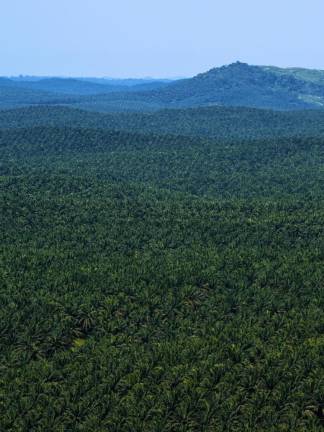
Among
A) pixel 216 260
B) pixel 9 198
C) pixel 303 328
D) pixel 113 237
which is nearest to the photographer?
pixel 303 328

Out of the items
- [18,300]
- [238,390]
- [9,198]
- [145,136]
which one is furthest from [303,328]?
[145,136]

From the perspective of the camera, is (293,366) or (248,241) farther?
(248,241)

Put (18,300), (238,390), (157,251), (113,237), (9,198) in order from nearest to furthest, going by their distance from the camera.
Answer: (238,390) → (18,300) → (157,251) → (113,237) → (9,198)

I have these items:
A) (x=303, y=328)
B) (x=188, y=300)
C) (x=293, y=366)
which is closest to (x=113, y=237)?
(x=188, y=300)

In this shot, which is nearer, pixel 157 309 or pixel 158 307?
pixel 157 309

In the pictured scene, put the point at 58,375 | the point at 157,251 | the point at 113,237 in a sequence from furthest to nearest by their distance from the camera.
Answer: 1. the point at 113,237
2. the point at 157,251
3. the point at 58,375

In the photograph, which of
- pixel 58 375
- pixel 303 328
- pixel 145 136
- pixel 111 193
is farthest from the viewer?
pixel 145 136

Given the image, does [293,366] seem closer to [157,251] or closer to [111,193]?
[157,251]

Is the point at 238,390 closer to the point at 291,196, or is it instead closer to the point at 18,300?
the point at 18,300

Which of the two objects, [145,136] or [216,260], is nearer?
[216,260]
